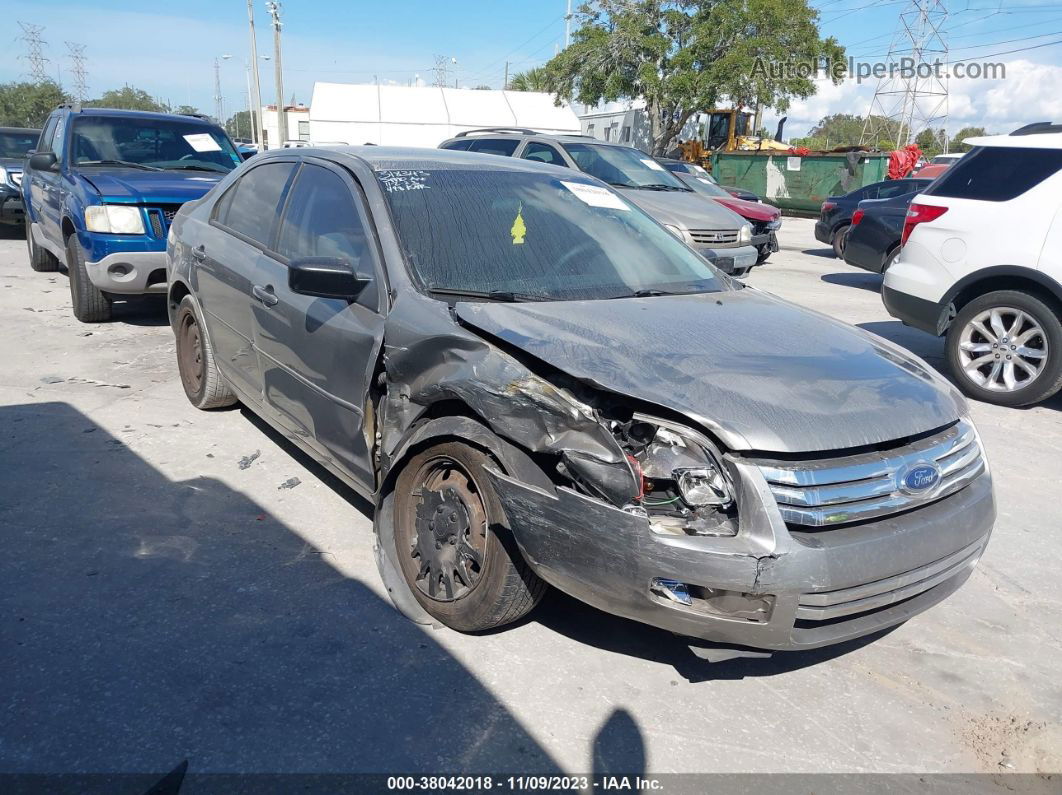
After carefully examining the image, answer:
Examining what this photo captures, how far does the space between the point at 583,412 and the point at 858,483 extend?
889 millimetres

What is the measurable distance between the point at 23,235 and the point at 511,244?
14.9 meters

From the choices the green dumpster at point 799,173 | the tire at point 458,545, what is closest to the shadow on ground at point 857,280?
the tire at point 458,545

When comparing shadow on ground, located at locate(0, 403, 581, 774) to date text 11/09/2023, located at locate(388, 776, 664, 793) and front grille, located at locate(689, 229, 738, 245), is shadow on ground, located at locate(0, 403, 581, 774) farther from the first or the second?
front grille, located at locate(689, 229, 738, 245)

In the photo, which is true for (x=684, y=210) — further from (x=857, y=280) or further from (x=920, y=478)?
(x=920, y=478)

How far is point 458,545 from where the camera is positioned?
293 cm

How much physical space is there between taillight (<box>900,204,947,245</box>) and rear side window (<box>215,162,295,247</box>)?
16.8 ft

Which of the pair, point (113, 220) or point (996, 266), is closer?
point (996, 266)

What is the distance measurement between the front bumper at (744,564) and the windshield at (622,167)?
8.78 metres

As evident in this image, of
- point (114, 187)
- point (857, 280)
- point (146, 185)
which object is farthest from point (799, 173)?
point (114, 187)

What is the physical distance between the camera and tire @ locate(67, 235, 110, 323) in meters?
7.43

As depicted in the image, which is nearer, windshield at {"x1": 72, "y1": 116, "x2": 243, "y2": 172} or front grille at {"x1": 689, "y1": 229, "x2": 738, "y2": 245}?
windshield at {"x1": 72, "y1": 116, "x2": 243, "y2": 172}

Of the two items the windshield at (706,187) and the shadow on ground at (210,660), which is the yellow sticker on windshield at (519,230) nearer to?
the shadow on ground at (210,660)

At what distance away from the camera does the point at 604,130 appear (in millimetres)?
38094

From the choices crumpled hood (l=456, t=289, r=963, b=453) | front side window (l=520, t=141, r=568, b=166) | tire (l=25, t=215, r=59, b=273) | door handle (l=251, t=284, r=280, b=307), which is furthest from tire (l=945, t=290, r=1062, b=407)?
tire (l=25, t=215, r=59, b=273)
